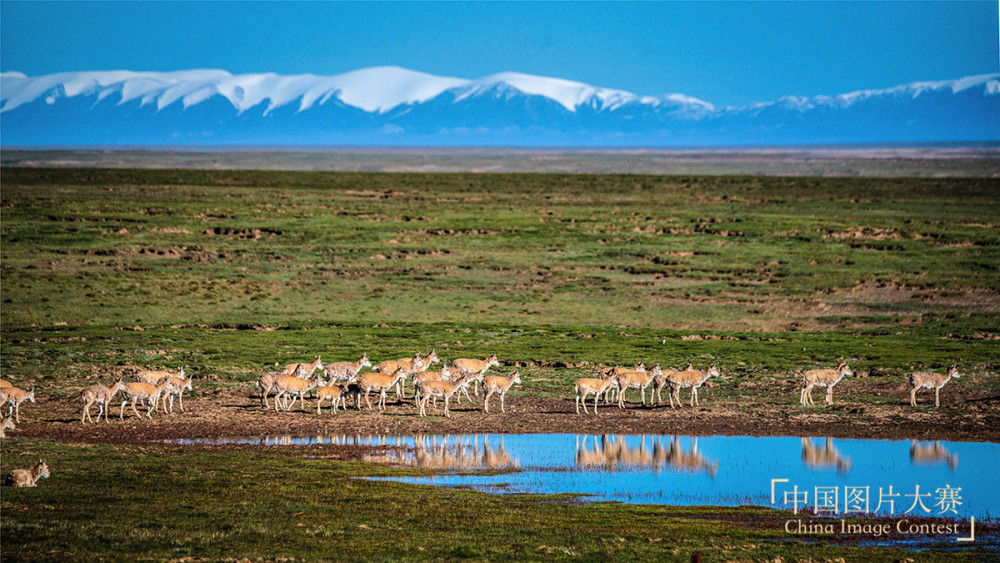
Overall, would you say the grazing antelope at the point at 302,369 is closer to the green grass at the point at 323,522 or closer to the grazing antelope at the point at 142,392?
the grazing antelope at the point at 142,392

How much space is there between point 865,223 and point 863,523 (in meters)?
61.5

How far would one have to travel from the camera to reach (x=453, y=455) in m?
24.9

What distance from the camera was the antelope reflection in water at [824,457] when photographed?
24.0 m

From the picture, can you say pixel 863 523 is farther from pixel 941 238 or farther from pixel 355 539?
pixel 941 238

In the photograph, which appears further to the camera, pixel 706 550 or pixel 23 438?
pixel 23 438

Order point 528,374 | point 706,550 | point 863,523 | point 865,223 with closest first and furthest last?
point 706,550, point 863,523, point 528,374, point 865,223

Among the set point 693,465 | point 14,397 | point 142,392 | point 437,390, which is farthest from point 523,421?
point 14,397

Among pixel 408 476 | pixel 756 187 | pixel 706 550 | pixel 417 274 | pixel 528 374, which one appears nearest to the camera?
pixel 706 550

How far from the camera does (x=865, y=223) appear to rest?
249 ft

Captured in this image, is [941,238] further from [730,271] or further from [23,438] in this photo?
[23,438]

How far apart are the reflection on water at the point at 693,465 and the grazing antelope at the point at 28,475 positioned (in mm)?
6242

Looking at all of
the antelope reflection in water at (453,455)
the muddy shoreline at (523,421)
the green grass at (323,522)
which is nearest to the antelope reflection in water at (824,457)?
the muddy shoreline at (523,421)

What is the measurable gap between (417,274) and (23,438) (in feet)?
119

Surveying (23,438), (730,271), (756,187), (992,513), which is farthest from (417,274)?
(756,187)
